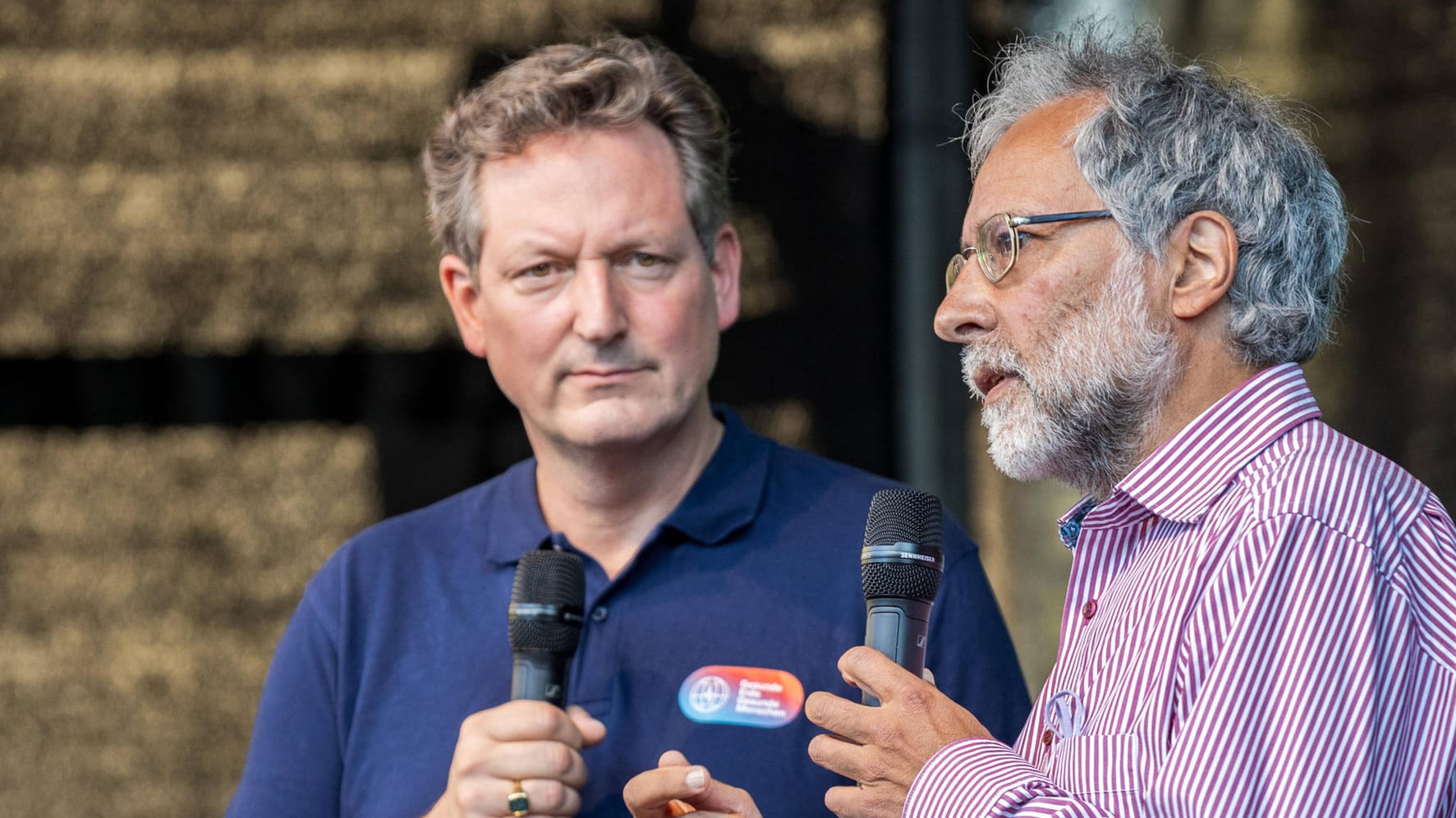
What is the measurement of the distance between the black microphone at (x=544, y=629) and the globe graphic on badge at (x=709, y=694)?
0.86ft

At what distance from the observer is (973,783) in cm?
134

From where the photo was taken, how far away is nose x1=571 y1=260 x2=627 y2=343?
6.75 feet

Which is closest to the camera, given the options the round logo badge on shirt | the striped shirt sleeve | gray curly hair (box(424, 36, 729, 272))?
the striped shirt sleeve

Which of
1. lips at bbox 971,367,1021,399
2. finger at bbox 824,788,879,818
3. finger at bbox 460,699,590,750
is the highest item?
lips at bbox 971,367,1021,399

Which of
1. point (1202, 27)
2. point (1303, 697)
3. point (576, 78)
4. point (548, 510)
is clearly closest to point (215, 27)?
point (576, 78)

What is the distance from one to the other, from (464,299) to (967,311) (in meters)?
0.97

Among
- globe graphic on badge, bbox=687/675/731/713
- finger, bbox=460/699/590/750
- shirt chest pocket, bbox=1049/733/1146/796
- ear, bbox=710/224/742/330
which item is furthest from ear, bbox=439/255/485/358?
shirt chest pocket, bbox=1049/733/1146/796

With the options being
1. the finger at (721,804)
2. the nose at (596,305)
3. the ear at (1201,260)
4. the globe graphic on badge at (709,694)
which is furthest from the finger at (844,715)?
the nose at (596,305)

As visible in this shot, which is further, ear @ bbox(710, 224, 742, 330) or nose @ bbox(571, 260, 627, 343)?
ear @ bbox(710, 224, 742, 330)

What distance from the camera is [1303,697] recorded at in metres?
1.23

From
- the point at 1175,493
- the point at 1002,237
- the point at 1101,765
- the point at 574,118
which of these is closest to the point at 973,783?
the point at 1101,765

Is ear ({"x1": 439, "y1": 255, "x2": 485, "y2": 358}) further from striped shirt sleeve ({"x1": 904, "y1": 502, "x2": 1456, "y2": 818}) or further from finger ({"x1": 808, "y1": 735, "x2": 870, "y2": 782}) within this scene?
striped shirt sleeve ({"x1": 904, "y1": 502, "x2": 1456, "y2": 818})

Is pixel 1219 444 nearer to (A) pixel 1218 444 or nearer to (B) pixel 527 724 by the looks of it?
(A) pixel 1218 444

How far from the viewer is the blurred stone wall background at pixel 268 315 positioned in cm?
306
